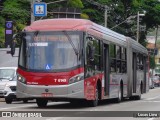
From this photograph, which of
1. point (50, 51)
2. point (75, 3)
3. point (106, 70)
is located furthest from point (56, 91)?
point (75, 3)

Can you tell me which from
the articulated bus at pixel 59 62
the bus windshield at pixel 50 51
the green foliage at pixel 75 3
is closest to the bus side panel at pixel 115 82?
the articulated bus at pixel 59 62

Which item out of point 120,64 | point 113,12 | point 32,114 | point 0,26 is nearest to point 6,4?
point 0,26

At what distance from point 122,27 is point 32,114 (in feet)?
170

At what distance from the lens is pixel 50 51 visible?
2161 cm

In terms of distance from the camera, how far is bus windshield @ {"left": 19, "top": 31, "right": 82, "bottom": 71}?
70.4 ft

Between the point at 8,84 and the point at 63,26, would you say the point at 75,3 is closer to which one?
the point at 8,84

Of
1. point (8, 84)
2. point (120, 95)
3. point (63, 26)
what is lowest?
point (120, 95)

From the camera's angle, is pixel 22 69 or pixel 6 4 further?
pixel 6 4

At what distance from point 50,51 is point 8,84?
698 cm

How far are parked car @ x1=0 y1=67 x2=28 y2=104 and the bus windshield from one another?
5.77 meters

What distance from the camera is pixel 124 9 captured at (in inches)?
2736

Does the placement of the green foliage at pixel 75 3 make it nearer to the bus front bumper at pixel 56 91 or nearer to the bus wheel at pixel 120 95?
the bus wheel at pixel 120 95

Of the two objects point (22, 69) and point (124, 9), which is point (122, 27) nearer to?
point (124, 9)

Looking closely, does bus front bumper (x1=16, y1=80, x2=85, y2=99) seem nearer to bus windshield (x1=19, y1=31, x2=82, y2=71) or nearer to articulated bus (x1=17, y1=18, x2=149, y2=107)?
articulated bus (x1=17, y1=18, x2=149, y2=107)
